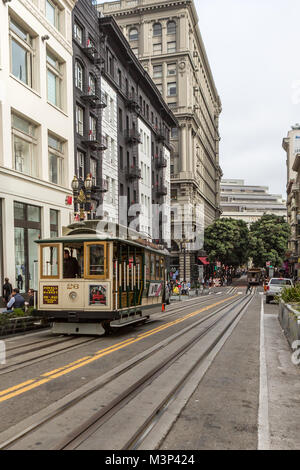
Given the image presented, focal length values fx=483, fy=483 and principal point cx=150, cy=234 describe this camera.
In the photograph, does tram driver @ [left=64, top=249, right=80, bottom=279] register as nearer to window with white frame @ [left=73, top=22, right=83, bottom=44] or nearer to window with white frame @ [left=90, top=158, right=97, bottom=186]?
window with white frame @ [left=90, top=158, right=97, bottom=186]

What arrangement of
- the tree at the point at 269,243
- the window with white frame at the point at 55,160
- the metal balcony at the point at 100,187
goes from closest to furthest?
the window with white frame at the point at 55,160 < the metal balcony at the point at 100,187 < the tree at the point at 269,243

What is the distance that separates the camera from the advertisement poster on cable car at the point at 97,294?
43.9ft

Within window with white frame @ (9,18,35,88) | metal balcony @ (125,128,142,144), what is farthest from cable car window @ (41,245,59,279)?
metal balcony @ (125,128,142,144)

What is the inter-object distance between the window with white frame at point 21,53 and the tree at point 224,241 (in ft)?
168

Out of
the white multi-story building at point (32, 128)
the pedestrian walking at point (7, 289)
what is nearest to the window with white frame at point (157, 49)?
the white multi-story building at point (32, 128)

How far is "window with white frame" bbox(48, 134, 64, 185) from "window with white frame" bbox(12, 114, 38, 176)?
178 cm

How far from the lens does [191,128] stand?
74.9 meters

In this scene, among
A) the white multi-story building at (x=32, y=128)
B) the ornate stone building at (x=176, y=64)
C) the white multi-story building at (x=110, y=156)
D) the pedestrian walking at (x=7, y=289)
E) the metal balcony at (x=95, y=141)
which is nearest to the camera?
the pedestrian walking at (x=7, y=289)

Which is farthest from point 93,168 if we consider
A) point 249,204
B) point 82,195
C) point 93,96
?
point 249,204

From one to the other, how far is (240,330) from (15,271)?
42.2 ft

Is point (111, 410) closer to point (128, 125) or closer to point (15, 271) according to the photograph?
point (15, 271)

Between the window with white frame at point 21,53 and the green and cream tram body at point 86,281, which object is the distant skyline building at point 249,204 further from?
the green and cream tram body at point 86,281

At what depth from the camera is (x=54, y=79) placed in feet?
98.6

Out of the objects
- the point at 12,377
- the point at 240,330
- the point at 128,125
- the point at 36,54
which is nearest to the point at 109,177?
the point at 128,125
